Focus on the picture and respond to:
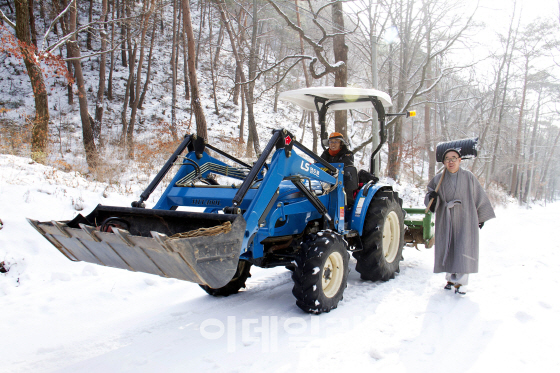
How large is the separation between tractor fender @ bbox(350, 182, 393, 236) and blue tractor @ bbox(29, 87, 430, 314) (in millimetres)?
14

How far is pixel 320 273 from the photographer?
11.2ft

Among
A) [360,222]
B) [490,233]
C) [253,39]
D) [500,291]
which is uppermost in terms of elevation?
[253,39]

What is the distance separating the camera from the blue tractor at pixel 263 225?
8.65 ft

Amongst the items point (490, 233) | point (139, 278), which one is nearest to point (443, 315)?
point (139, 278)

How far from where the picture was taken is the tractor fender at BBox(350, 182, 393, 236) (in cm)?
439

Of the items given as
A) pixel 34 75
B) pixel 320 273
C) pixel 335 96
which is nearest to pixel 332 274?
pixel 320 273

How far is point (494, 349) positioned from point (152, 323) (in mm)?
2917

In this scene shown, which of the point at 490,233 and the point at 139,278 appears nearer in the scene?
the point at 139,278

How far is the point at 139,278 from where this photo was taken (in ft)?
15.0

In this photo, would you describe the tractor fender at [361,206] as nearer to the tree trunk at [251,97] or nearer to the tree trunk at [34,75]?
the tree trunk at [34,75]

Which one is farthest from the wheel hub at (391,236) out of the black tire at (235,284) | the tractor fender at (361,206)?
the black tire at (235,284)

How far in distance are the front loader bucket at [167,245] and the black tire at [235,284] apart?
3.82 ft

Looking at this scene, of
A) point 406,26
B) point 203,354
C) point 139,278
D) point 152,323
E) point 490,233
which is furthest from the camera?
point 406,26

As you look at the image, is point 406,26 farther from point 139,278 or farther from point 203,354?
point 203,354
